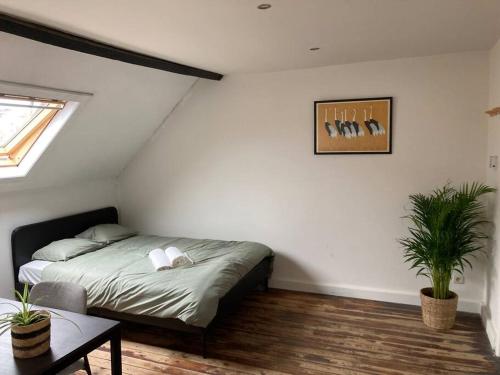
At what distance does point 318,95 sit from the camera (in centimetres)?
390

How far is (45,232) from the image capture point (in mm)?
3861

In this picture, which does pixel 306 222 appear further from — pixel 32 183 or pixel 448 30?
pixel 32 183

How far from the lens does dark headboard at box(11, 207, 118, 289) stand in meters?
3.59

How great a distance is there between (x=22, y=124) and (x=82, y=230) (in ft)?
4.50

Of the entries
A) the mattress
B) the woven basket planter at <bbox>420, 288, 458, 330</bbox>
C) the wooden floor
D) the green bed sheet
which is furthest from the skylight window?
the woven basket planter at <bbox>420, 288, 458, 330</bbox>

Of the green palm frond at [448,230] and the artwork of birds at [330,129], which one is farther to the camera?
the artwork of birds at [330,129]

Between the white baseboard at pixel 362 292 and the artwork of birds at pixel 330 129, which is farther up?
the artwork of birds at pixel 330 129

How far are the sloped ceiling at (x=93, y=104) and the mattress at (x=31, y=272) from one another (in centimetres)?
73

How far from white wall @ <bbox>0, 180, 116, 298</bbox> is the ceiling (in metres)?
1.92

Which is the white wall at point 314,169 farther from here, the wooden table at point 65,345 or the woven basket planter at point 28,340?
the woven basket planter at point 28,340

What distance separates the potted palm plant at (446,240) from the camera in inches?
124

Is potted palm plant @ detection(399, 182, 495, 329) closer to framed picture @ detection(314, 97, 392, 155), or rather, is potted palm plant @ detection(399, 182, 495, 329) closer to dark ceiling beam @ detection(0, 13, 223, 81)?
framed picture @ detection(314, 97, 392, 155)

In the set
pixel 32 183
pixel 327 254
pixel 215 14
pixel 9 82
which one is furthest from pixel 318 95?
pixel 32 183

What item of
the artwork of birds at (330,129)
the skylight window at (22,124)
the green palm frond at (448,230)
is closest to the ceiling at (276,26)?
the artwork of birds at (330,129)
